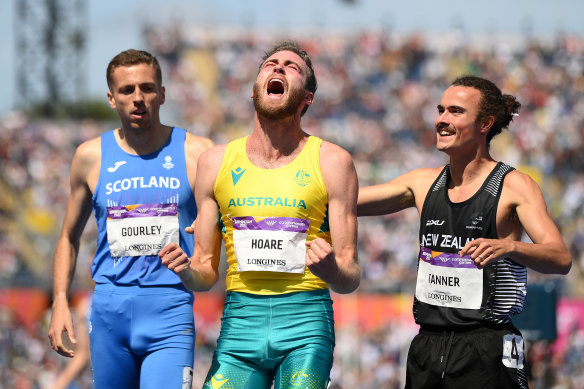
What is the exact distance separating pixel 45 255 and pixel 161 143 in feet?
52.3

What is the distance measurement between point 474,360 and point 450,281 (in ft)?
1.35

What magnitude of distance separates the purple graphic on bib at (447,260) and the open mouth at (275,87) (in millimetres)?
1146

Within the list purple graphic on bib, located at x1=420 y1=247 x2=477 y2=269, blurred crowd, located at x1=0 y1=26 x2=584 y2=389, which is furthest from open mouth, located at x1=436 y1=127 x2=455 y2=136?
blurred crowd, located at x1=0 y1=26 x2=584 y2=389

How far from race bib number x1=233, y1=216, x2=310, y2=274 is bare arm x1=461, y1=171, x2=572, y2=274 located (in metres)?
0.76

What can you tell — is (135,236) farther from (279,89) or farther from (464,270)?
(464,270)

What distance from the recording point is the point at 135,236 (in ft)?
15.1

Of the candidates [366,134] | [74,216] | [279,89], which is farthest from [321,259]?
[366,134]

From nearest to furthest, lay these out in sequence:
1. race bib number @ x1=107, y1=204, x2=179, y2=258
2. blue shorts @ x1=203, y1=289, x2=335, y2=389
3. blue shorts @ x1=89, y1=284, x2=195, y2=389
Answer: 1. blue shorts @ x1=203, y1=289, x2=335, y2=389
2. blue shorts @ x1=89, y1=284, x2=195, y2=389
3. race bib number @ x1=107, y1=204, x2=179, y2=258

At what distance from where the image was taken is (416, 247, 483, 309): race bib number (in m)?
4.24

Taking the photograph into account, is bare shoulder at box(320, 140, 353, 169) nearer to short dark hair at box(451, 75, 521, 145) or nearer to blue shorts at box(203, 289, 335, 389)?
blue shorts at box(203, 289, 335, 389)

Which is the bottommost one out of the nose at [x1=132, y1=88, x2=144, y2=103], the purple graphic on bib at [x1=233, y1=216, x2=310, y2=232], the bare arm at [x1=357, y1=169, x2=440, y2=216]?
the purple graphic on bib at [x1=233, y1=216, x2=310, y2=232]

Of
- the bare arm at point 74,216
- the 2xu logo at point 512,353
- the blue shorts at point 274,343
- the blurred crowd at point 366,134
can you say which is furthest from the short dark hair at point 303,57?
the blurred crowd at point 366,134

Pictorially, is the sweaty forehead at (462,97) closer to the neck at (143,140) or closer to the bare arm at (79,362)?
the neck at (143,140)

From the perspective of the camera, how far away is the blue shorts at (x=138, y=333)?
4449mm
